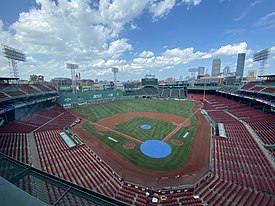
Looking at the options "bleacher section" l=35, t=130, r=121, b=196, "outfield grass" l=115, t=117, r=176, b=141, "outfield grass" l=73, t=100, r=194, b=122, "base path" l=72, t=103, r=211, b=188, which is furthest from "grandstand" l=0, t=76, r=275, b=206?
"outfield grass" l=73, t=100, r=194, b=122

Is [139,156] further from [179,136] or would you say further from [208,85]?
[208,85]

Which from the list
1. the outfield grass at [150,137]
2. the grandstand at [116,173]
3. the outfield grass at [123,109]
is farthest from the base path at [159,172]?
the outfield grass at [123,109]

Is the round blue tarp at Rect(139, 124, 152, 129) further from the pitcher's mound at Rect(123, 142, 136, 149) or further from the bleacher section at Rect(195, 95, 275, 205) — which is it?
the bleacher section at Rect(195, 95, 275, 205)

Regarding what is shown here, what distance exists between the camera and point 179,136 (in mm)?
26656

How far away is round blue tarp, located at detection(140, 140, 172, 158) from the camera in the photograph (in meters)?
20.9

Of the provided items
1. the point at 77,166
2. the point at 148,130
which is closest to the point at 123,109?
the point at 148,130

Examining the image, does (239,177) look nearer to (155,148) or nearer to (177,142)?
(177,142)

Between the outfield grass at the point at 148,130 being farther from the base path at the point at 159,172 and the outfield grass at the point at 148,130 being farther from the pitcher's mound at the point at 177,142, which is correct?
the base path at the point at 159,172

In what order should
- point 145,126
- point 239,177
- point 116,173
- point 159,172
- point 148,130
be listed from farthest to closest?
1. point 145,126
2. point 148,130
3. point 159,172
4. point 116,173
5. point 239,177

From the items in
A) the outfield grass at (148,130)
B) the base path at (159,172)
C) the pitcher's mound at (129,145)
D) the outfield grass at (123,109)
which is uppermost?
the outfield grass at (123,109)

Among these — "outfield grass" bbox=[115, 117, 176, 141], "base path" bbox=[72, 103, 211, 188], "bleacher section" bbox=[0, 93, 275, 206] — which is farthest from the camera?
"outfield grass" bbox=[115, 117, 176, 141]

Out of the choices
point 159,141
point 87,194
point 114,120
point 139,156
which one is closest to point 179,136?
point 159,141

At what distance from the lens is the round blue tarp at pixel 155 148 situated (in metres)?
20.9

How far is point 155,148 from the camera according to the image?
73.8 feet
